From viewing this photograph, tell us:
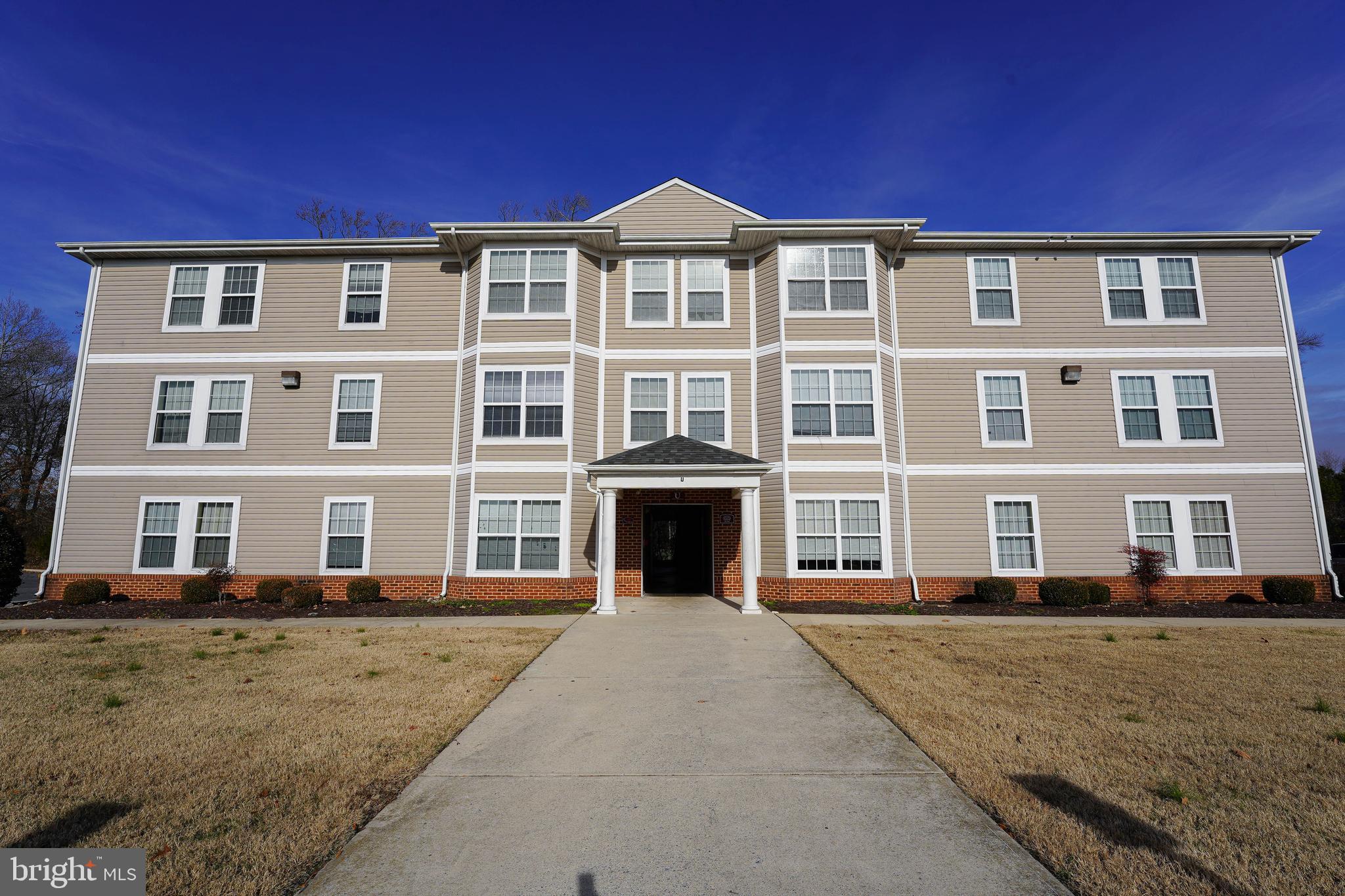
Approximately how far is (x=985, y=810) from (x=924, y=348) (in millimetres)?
12882

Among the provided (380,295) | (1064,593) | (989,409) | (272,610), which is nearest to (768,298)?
(989,409)

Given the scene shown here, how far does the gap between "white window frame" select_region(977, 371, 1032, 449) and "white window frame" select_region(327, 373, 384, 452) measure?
14.5m

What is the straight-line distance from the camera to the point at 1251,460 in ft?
47.7

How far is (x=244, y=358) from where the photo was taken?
1528cm

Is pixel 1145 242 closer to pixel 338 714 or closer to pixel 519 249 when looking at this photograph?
pixel 519 249

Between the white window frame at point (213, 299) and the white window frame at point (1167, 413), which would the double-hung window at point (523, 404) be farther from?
the white window frame at point (1167, 413)

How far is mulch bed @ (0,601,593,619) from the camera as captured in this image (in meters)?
12.5

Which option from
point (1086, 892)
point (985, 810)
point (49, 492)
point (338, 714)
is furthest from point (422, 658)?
point (49, 492)

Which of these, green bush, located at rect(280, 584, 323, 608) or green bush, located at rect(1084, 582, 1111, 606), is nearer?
green bush, located at rect(280, 584, 323, 608)

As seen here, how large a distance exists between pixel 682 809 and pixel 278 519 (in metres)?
14.2

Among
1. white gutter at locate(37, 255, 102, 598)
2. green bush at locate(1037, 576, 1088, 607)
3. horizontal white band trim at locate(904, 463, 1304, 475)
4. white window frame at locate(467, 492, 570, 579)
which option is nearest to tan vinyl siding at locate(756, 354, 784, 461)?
horizontal white band trim at locate(904, 463, 1304, 475)

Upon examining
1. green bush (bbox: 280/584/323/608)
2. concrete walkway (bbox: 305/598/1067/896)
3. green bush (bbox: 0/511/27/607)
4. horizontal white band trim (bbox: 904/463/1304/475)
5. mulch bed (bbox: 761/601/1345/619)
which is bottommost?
concrete walkway (bbox: 305/598/1067/896)

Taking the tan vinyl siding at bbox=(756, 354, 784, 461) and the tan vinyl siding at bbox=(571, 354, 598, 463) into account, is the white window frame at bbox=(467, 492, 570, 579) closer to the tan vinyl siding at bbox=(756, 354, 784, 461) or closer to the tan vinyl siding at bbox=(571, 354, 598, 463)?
the tan vinyl siding at bbox=(571, 354, 598, 463)

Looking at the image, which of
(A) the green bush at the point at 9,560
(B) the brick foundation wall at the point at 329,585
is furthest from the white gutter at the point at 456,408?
(A) the green bush at the point at 9,560
